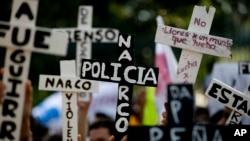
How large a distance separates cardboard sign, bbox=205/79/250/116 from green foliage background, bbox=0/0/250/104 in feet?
15.0

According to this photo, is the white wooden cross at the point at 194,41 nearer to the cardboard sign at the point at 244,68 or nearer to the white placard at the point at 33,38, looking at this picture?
the cardboard sign at the point at 244,68

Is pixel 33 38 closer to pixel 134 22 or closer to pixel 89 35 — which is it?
pixel 89 35

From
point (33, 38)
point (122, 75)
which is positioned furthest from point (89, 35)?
point (33, 38)

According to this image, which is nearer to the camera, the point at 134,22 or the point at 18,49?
the point at 18,49

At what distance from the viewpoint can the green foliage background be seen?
38.3 ft

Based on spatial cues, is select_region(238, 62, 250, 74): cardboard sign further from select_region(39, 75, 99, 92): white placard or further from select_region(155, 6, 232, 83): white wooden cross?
select_region(39, 75, 99, 92): white placard

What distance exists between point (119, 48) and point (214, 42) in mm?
633

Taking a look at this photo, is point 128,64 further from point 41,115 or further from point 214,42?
point 41,115

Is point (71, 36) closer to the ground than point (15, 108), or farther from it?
farther from it

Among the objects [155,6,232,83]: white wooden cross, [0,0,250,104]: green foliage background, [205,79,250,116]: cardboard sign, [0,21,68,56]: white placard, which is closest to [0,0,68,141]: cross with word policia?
[0,21,68,56]: white placard

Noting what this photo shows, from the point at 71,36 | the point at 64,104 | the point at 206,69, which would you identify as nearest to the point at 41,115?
the point at 206,69

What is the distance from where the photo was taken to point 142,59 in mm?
14344

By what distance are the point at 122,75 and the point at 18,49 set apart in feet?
3.04

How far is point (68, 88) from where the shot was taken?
208 inches
